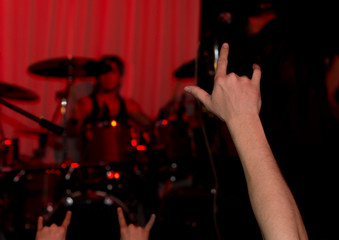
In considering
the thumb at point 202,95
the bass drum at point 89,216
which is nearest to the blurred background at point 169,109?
the bass drum at point 89,216

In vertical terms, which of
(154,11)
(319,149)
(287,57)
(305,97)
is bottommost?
(319,149)

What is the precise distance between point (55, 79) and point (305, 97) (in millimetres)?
3124

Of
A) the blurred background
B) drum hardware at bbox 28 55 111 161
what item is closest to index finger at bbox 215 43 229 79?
the blurred background

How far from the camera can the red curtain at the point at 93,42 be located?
4246 mm

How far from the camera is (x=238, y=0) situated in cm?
474

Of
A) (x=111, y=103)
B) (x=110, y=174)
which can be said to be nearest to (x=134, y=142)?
(x=110, y=174)

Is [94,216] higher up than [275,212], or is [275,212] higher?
[275,212]

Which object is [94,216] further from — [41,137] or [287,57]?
[287,57]

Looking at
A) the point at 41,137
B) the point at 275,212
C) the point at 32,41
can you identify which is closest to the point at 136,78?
the point at 32,41

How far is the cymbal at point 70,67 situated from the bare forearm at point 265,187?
2722mm

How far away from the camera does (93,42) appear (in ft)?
15.6

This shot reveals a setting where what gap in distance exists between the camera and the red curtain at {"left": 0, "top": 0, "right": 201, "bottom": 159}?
4.25 meters

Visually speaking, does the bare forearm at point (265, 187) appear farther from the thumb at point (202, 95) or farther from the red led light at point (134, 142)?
the red led light at point (134, 142)

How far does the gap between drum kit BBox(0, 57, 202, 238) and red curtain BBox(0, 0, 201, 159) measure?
0.60 metres
